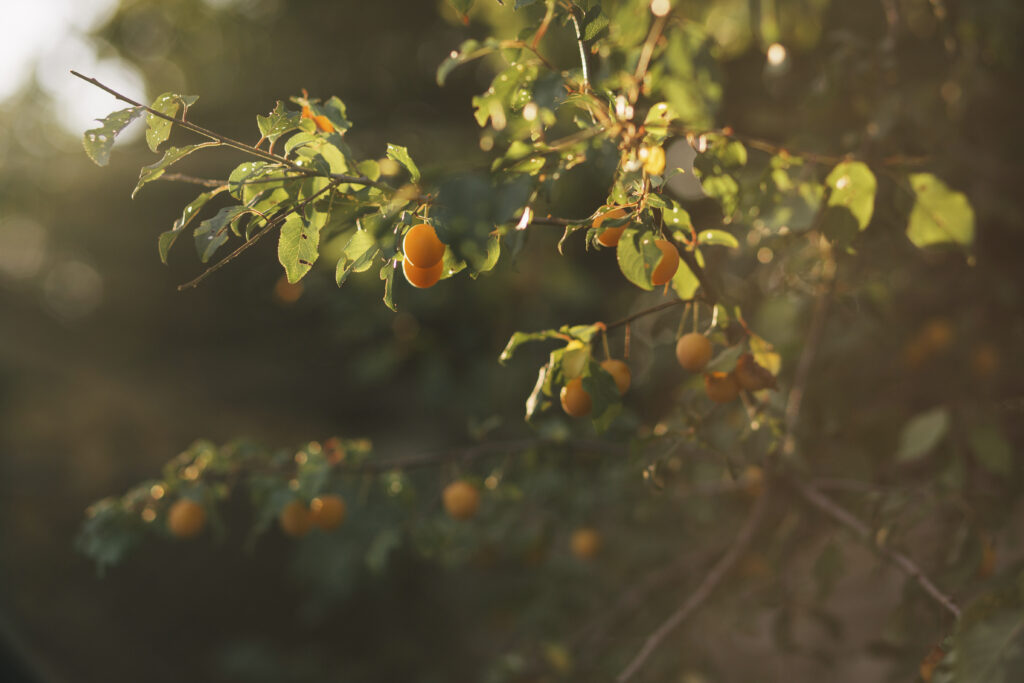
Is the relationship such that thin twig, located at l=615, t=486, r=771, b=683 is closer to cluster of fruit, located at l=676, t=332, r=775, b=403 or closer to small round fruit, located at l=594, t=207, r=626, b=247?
cluster of fruit, located at l=676, t=332, r=775, b=403

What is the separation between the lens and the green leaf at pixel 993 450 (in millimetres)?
1186

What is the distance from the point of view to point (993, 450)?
1189 millimetres

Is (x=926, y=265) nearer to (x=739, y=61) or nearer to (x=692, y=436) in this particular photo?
(x=739, y=61)

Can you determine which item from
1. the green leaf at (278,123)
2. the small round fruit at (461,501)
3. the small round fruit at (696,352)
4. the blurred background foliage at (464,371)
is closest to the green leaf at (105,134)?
the green leaf at (278,123)

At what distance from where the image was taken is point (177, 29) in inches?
118

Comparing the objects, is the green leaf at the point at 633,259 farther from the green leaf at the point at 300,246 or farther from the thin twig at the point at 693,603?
the thin twig at the point at 693,603

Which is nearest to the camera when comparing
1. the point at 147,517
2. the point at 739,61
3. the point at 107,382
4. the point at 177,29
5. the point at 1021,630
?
the point at 1021,630

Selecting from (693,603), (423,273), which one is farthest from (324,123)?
(693,603)

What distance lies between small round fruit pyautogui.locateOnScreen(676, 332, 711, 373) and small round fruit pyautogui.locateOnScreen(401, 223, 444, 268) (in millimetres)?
333

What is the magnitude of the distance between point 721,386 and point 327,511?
755 mm

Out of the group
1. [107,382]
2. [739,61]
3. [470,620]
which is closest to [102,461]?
[107,382]

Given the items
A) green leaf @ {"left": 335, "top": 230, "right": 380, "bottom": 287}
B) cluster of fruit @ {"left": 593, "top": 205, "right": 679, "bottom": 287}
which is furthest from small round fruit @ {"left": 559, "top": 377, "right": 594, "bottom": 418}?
green leaf @ {"left": 335, "top": 230, "right": 380, "bottom": 287}

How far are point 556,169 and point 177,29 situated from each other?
3.11 metres

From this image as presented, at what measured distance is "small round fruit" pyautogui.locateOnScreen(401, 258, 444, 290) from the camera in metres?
0.64
